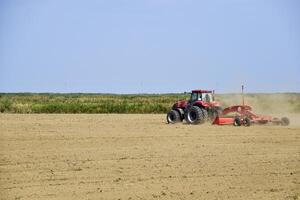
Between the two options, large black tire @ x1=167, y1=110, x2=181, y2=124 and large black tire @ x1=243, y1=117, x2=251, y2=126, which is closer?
large black tire @ x1=243, y1=117, x2=251, y2=126

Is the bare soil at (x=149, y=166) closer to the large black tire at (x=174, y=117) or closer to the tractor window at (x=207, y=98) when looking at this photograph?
the tractor window at (x=207, y=98)

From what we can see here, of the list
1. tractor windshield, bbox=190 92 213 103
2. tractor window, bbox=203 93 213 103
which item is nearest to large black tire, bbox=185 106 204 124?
tractor windshield, bbox=190 92 213 103

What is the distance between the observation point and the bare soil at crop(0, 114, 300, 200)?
10.6 m

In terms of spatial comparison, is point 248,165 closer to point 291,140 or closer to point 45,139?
point 291,140

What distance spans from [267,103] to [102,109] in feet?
60.4

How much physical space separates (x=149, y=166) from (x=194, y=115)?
13.8m

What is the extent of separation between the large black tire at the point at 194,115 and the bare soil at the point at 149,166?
17.6 ft

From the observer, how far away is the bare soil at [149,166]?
34.7 ft

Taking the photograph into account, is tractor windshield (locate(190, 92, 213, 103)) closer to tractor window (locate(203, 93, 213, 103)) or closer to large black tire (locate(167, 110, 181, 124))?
tractor window (locate(203, 93, 213, 103))

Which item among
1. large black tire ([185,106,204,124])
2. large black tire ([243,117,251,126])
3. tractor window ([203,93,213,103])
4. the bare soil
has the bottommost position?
the bare soil

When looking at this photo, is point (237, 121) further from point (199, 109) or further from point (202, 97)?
point (202, 97)

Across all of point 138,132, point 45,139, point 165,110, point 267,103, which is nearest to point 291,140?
point 138,132

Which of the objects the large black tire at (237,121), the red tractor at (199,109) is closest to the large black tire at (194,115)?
the red tractor at (199,109)

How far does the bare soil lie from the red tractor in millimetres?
5635
